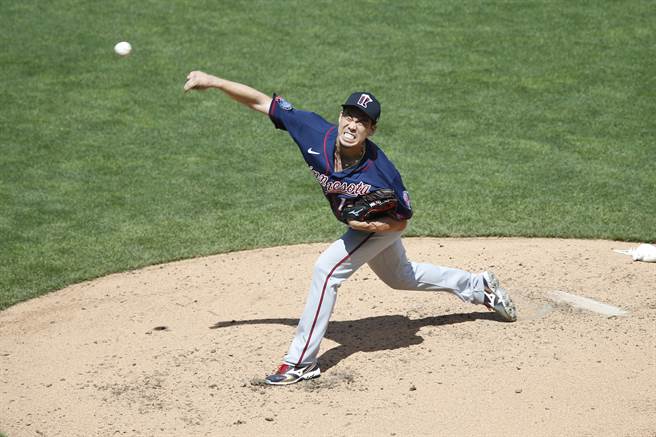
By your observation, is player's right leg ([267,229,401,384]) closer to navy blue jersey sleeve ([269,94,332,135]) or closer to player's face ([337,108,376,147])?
player's face ([337,108,376,147])

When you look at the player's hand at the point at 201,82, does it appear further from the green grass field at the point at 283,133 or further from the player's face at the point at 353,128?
the green grass field at the point at 283,133

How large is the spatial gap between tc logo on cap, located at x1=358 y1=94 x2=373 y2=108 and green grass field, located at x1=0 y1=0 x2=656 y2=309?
125 inches

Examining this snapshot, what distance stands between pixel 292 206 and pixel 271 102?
3.46 metres

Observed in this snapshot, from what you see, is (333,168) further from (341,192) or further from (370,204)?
(370,204)

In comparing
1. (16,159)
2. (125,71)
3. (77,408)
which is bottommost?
(77,408)

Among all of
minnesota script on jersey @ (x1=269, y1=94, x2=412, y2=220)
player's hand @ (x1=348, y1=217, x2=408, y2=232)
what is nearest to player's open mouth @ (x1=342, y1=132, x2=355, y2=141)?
minnesota script on jersey @ (x1=269, y1=94, x2=412, y2=220)

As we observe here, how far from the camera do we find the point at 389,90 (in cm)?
1246

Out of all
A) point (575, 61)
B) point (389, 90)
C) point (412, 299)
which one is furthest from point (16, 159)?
point (575, 61)

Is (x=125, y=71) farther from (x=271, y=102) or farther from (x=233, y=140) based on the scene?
(x=271, y=102)

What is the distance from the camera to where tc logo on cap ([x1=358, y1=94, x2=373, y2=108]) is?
6.11m

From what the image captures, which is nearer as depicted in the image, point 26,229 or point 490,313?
point 490,313

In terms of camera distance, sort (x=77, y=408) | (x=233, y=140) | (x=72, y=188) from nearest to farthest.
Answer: (x=77, y=408) < (x=72, y=188) < (x=233, y=140)

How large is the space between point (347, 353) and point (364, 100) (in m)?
1.78

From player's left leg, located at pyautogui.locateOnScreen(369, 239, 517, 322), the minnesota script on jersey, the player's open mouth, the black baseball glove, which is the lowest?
player's left leg, located at pyautogui.locateOnScreen(369, 239, 517, 322)
